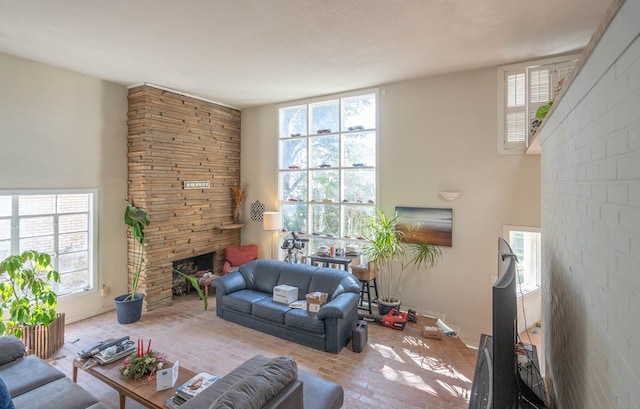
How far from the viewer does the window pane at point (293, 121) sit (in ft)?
20.6

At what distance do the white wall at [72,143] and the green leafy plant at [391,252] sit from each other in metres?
4.29

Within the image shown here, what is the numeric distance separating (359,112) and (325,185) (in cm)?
152

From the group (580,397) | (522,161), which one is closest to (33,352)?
(580,397)

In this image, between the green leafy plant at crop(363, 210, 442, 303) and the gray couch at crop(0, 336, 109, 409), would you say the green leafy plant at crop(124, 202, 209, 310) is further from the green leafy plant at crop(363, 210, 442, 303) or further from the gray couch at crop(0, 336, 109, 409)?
the green leafy plant at crop(363, 210, 442, 303)

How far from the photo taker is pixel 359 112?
5.68 metres

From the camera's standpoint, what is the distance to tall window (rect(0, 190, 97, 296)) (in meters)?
4.14

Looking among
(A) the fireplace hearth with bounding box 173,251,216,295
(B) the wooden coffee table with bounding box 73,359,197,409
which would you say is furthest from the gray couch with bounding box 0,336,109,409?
(A) the fireplace hearth with bounding box 173,251,216,295

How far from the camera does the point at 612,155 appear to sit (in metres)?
1.04

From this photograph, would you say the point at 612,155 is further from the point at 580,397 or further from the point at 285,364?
the point at 285,364

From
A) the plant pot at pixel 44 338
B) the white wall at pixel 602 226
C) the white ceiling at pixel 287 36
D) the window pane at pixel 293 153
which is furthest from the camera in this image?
the window pane at pixel 293 153

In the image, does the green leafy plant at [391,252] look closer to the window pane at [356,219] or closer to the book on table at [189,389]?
the window pane at [356,219]

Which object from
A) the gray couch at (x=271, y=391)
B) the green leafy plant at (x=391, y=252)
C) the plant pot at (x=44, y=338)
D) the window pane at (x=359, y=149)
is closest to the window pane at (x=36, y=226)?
the plant pot at (x=44, y=338)

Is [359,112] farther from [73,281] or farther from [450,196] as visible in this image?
[73,281]

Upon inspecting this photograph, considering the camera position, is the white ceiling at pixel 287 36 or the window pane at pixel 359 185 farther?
the window pane at pixel 359 185
